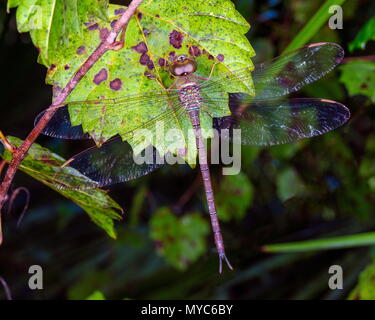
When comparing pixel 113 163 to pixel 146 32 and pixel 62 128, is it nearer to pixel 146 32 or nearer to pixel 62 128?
pixel 62 128

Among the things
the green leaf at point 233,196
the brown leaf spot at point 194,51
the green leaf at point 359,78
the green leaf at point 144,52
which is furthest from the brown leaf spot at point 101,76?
the green leaf at point 233,196

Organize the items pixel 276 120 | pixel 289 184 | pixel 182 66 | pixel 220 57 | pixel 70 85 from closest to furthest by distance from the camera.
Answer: pixel 70 85
pixel 220 57
pixel 182 66
pixel 276 120
pixel 289 184

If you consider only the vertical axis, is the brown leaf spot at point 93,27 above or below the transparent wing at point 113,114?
above

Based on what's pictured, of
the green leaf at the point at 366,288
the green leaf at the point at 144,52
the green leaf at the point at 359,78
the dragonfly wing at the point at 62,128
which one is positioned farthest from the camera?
the green leaf at the point at 366,288

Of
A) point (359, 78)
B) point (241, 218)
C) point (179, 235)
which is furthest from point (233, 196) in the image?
point (359, 78)

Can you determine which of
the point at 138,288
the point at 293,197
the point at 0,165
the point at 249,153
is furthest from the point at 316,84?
the point at 138,288

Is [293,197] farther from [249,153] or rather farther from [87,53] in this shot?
[87,53]

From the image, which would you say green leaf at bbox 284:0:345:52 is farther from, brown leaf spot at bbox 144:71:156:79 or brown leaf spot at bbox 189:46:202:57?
brown leaf spot at bbox 144:71:156:79

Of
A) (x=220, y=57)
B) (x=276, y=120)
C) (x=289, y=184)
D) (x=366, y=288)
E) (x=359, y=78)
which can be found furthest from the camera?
(x=289, y=184)

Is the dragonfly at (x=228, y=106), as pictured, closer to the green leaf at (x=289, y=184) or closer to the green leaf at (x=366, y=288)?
the green leaf at (x=366, y=288)
